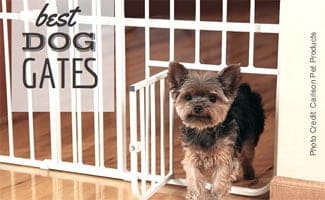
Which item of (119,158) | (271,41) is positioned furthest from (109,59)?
(271,41)

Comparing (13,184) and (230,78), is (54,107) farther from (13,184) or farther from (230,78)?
(230,78)

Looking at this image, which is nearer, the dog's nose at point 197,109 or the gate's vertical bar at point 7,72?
the dog's nose at point 197,109

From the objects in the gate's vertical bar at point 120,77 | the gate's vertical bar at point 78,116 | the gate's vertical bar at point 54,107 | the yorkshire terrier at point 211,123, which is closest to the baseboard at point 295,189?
the yorkshire terrier at point 211,123

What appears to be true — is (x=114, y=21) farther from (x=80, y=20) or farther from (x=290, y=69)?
(x=290, y=69)

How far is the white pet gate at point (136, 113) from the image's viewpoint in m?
2.25

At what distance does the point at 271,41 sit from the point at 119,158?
2.81 meters

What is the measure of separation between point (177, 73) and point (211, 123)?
0.21 meters

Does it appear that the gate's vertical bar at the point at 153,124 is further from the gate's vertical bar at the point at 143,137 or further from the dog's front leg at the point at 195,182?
the dog's front leg at the point at 195,182

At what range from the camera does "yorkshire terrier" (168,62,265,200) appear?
2.11 m

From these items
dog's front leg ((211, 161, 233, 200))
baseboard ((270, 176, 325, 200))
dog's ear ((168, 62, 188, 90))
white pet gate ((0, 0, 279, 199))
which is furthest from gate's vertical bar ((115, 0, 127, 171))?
baseboard ((270, 176, 325, 200))

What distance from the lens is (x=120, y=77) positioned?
98.4 inches

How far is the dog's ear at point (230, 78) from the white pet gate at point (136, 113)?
181 millimetres

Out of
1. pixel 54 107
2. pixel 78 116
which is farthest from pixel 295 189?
pixel 54 107

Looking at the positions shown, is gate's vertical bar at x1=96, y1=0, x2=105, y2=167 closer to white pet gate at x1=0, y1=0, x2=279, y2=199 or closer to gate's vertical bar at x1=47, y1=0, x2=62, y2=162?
white pet gate at x1=0, y1=0, x2=279, y2=199
